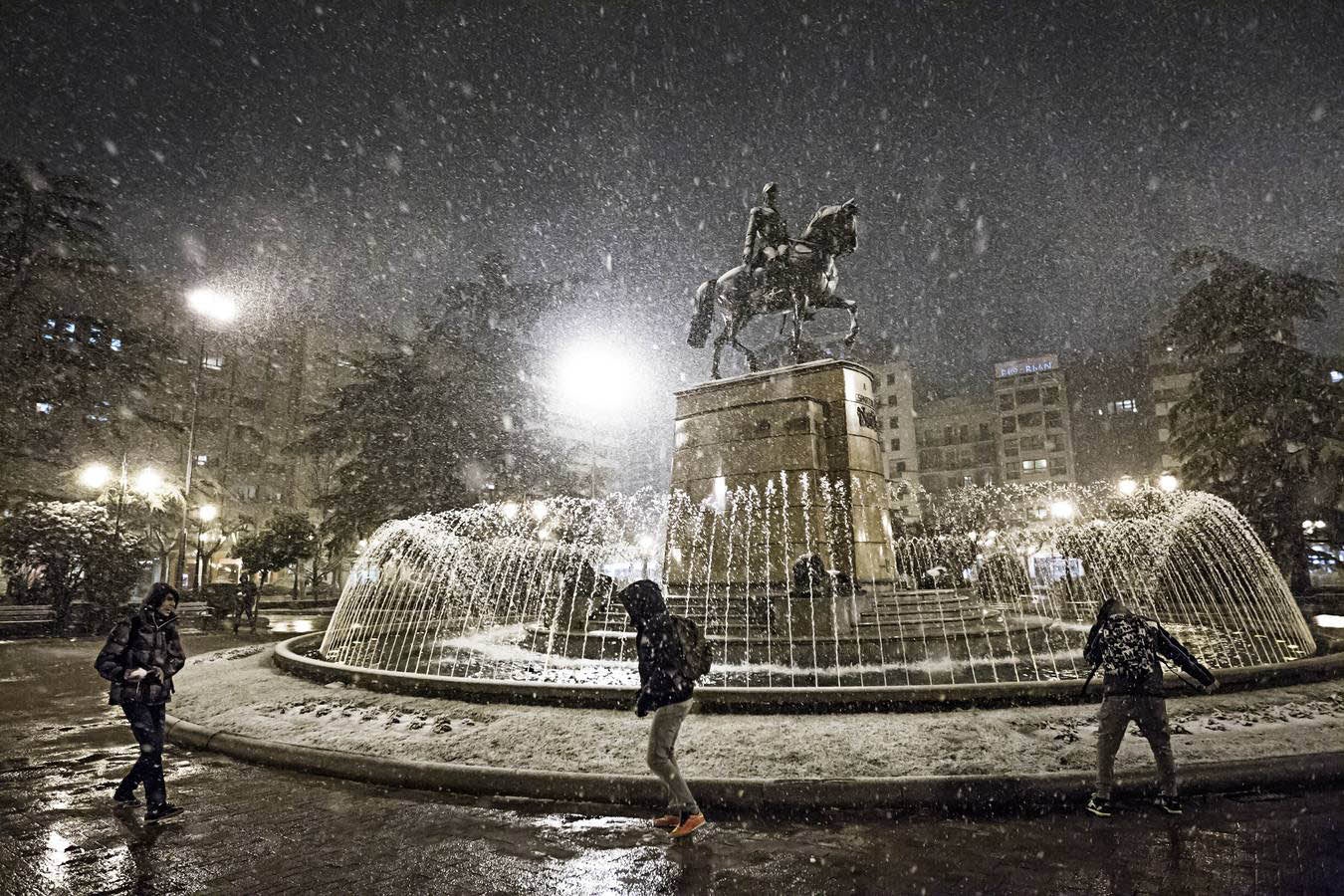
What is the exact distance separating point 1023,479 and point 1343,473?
49500 millimetres

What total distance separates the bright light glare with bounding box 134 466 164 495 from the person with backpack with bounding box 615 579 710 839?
29.6m

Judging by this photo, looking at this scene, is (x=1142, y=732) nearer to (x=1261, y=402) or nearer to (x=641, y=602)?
(x=641, y=602)

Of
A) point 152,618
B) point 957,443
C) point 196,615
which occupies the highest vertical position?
point 957,443

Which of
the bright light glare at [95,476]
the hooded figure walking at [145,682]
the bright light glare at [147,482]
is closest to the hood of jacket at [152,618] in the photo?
the hooded figure walking at [145,682]

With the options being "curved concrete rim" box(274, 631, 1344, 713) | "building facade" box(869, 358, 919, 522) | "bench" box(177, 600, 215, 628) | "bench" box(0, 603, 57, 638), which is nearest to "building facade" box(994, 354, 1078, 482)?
"building facade" box(869, 358, 919, 522)

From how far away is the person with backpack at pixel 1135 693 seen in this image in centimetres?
527

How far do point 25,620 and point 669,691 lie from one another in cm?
2461

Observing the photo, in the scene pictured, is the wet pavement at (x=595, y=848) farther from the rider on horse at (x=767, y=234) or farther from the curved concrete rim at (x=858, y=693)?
the rider on horse at (x=767, y=234)

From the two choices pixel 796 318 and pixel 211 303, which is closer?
pixel 796 318

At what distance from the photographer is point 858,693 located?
7.47m

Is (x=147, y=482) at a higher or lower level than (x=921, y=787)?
higher

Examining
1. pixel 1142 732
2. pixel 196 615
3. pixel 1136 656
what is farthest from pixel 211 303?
pixel 1142 732

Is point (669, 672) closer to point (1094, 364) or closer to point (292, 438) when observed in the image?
point (292, 438)

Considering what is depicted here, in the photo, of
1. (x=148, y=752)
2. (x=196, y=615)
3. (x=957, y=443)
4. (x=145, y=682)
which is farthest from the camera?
(x=957, y=443)
